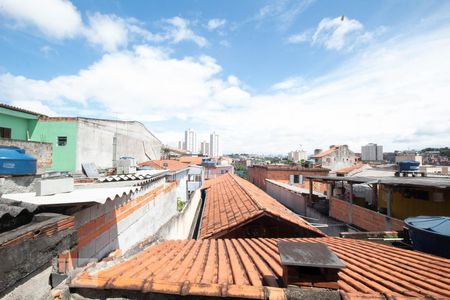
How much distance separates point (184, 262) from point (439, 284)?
3.80m

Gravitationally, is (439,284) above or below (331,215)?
above

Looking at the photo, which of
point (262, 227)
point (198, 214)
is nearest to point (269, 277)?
point (262, 227)

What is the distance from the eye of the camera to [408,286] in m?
3.23

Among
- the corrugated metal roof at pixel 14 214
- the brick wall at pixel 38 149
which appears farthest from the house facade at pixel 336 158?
the corrugated metal roof at pixel 14 214

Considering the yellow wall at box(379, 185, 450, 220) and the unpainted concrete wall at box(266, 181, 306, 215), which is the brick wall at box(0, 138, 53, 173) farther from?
the yellow wall at box(379, 185, 450, 220)

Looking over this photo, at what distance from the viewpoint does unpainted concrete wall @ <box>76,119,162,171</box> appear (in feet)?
68.1

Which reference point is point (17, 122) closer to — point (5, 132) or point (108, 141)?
point (5, 132)

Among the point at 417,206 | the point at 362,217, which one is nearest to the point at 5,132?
the point at 362,217

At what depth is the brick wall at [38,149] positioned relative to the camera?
40.2 ft

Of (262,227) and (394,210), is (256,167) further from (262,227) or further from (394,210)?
(262,227)

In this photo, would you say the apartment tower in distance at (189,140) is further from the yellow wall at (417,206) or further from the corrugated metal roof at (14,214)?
the corrugated metal roof at (14,214)

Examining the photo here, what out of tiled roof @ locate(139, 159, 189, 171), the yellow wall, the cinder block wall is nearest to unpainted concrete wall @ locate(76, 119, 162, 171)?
tiled roof @ locate(139, 159, 189, 171)

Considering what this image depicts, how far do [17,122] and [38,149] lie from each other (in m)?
8.94

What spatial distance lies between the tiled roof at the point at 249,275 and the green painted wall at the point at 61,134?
19.1 metres
